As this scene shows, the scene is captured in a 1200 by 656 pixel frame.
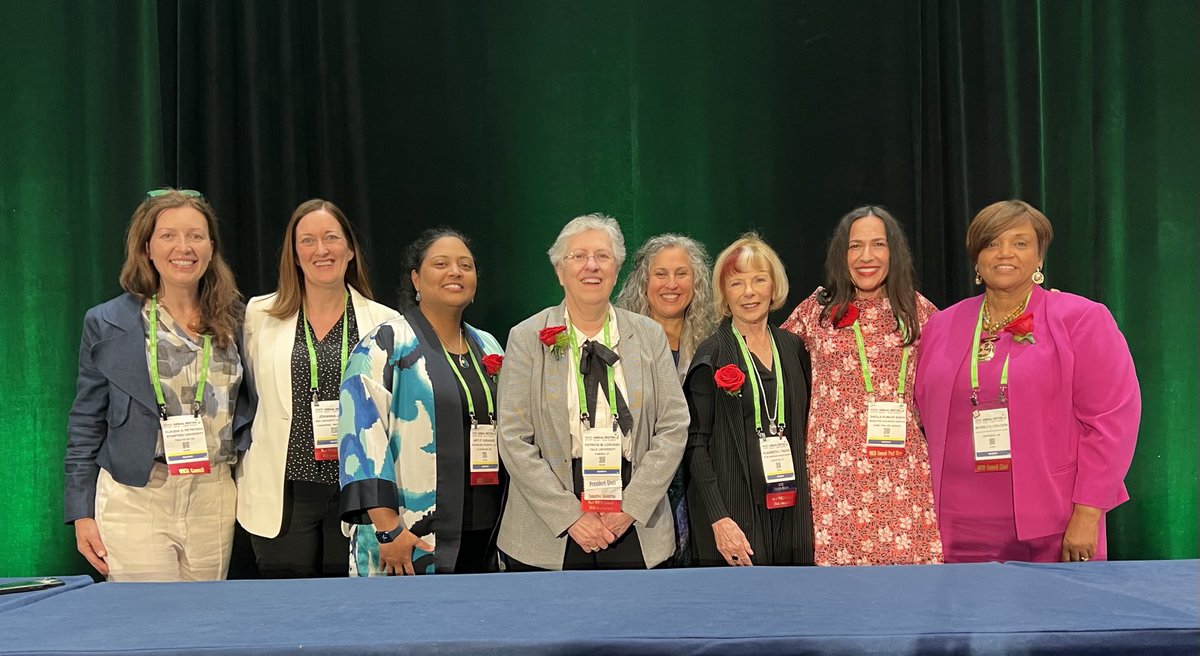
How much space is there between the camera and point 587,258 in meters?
2.84

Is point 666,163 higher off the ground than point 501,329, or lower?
higher

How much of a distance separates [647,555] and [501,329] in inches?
67.3

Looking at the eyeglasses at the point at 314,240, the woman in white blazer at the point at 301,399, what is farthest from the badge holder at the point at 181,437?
the eyeglasses at the point at 314,240

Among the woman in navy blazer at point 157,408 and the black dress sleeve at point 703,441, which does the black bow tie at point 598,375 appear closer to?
the black dress sleeve at point 703,441

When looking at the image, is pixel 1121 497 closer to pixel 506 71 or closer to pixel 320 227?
pixel 320 227

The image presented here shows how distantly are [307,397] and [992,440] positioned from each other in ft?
7.08

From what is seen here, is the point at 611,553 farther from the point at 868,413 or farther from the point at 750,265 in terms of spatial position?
the point at 750,265

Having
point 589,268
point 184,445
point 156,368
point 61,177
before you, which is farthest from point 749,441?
point 61,177

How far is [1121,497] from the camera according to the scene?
2877mm

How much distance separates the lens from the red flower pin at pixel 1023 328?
2.96 meters

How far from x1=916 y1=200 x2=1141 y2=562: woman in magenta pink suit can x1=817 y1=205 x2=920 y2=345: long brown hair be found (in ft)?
0.66

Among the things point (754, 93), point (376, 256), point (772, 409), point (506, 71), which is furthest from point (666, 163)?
point (772, 409)

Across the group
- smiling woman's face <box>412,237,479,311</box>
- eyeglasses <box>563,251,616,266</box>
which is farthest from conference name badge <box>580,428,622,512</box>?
smiling woman's face <box>412,237,479,311</box>

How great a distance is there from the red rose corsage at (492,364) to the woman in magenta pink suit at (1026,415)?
139 cm
